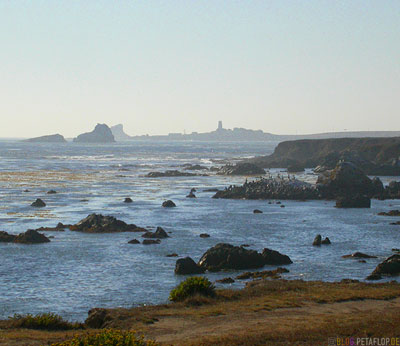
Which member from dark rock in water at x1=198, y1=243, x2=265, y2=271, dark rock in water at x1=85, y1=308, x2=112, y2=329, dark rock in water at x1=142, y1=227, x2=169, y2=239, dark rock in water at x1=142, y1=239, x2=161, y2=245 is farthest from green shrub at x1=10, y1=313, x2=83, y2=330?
dark rock in water at x1=142, y1=227, x2=169, y2=239

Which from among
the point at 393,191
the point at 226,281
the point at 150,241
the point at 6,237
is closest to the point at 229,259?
the point at 226,281

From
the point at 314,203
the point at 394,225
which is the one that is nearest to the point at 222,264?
the point at 394,225

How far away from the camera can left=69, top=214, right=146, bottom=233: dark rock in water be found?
60.0 metres

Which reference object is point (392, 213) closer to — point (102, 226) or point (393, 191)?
point (393, 191)

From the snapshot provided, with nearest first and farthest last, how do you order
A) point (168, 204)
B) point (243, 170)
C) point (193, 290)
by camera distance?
point (193, 290)
point (168, 204)
point (243, 170)

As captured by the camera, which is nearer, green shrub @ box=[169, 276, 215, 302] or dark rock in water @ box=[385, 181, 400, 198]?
green shrub @ box=[169, 276, 215, 302]

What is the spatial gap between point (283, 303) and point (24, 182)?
9810 cm

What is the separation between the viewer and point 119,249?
50.8 metres

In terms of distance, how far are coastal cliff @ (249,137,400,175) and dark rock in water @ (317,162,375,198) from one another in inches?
1757

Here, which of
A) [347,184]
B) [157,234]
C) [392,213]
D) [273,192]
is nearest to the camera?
[157,234]

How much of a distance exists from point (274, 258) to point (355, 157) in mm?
111056

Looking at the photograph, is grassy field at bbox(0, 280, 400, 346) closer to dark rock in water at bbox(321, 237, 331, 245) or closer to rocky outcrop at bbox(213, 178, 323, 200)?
dark rock in water at bbox(321, 237, 331, 245)

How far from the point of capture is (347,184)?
318ft

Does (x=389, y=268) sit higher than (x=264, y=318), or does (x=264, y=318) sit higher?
(x=264, y=318)
